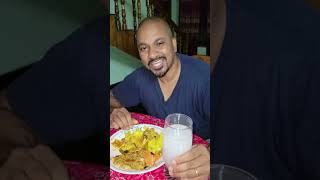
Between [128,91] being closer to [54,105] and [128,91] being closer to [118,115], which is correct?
[118,115]

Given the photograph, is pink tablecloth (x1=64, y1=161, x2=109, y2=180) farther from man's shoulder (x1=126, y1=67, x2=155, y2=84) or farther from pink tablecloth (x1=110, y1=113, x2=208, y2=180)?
Result: man's shoulder (x1=126, y1=67, x2=155, y2=84)

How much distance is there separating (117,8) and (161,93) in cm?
33

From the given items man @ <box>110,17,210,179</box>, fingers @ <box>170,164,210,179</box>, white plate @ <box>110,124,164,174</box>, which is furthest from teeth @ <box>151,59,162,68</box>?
fingers @ <box>170,164,210,179</box>

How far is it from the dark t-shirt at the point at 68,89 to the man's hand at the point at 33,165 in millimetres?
54

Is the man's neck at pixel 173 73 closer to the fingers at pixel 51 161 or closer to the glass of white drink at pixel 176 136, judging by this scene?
the glass of white drink at pixel 176 136

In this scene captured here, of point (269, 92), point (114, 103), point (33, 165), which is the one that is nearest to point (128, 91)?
point (114, 103)

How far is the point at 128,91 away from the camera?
141 centimetres

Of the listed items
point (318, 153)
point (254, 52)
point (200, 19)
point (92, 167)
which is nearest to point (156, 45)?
point (200, 19)

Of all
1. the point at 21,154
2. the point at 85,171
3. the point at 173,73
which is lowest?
the point at 85,171

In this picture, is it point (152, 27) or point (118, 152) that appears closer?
point (152, 27)

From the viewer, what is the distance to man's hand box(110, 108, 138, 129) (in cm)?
141

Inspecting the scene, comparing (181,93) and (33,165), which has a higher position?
(181,93)

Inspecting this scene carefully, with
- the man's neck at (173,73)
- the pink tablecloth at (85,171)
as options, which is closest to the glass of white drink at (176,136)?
the man's neck at (173,73)

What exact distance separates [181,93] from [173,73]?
0.25ft
